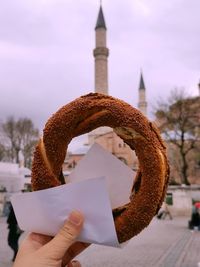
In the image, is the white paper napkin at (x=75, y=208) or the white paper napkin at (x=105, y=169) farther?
the white paper napkin at (x=105, y=169)

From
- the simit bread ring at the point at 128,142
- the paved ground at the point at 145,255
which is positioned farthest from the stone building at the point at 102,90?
the simit bread ring at the point at 128,142

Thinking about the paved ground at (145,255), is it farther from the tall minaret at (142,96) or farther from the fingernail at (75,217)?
the tall minaret at (142,96)

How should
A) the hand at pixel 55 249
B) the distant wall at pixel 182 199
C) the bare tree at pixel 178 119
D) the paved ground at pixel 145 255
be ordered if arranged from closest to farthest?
the hand at pixel 55 249 < the paved ground at pixel 145 255 < the distant wall at pixel 182 199 < the bare tree at pixel 178 119

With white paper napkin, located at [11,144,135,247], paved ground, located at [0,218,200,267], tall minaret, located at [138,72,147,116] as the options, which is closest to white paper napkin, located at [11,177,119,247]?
white paper napkin, located at [11,144,135,247]

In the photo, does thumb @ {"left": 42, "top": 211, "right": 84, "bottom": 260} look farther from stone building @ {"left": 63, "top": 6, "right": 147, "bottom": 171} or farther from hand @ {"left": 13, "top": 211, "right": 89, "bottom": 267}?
stone building @ {"left": 63, "top": 6, "right": 147, "bottom": 171}

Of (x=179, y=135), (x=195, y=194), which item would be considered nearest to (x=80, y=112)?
(x=195, y=194)

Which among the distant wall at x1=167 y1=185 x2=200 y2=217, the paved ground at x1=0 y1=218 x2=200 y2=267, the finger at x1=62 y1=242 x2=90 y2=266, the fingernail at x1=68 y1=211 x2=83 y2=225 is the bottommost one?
the paved ground at x1=0 y1=218 x2=200 y2=267

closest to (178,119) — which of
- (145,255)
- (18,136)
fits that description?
(18,136)
